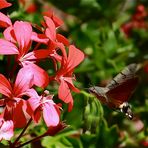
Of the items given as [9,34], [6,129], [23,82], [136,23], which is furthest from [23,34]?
[136,23]

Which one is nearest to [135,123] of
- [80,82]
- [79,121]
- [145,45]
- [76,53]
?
[145,45]

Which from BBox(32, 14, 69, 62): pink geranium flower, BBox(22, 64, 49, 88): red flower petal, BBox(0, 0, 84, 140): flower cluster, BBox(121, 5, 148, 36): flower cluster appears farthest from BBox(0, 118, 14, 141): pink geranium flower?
BBox(121, 5, 148, 36): flower cluster

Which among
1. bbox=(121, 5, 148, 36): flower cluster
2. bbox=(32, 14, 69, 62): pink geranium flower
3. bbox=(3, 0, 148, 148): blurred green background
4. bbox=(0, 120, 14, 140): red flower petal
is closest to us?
bbox=(0, 120, 14, 140): red flower petal

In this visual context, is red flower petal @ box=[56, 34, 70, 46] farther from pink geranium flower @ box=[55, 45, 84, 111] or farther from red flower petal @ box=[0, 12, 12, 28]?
red flower petal @ box=[0, 12, 12, 28]

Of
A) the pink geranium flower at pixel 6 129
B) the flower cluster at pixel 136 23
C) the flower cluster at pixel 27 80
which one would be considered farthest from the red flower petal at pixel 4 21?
the flower cluster at pixel 136 23

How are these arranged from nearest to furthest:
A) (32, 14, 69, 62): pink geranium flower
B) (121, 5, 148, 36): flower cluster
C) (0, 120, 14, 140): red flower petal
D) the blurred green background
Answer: (0, 120, 14, 140): red flower petal
(32, 14, 69, 62): pink geranium flower
the blurred green background
(121, 5, 148, 36): flower cluster

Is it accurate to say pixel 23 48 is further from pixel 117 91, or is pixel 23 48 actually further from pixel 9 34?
pixel 117 91
